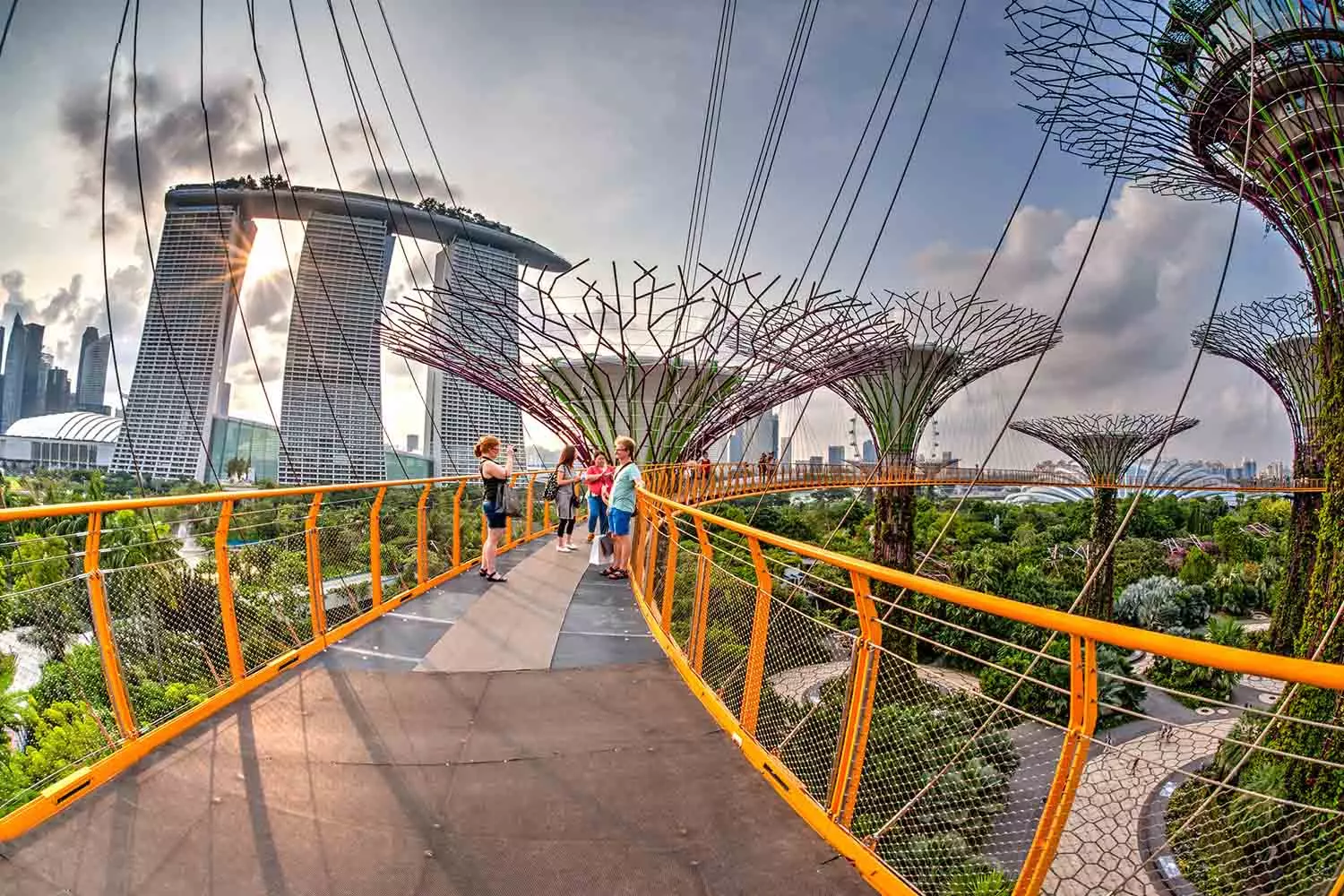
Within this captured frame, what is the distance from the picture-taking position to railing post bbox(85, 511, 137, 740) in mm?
3268

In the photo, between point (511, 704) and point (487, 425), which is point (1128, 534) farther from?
point (511, 704)

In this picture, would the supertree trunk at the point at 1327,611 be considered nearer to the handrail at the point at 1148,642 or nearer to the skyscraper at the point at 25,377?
the handrail at the point at 1148,642

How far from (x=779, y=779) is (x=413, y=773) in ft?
5.44

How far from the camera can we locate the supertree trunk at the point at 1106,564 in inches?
752

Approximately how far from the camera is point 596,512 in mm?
9234

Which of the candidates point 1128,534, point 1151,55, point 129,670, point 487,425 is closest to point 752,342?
point 1151,55

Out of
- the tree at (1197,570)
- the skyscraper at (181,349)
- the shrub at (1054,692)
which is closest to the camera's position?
the shrub at (1054,692)

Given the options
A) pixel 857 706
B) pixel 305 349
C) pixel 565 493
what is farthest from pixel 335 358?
pixel 857 706

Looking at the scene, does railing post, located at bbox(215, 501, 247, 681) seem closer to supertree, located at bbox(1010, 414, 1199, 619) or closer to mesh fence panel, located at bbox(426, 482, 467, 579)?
mesh fence panel, located at bbox(426, 482, 467, 579)

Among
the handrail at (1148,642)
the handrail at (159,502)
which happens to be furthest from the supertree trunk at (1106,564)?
the handrail at (1148,642)

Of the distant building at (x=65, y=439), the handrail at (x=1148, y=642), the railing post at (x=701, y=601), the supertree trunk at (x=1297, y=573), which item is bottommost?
the supertree trunk at (x=1297, y=573)

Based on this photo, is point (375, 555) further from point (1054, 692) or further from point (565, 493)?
point (1054, 692)

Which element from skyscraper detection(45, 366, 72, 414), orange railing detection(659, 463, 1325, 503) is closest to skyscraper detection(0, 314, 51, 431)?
skyscraper detection(45, 366, 72, 414)

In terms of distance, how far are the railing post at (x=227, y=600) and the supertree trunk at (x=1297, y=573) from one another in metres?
17.8
